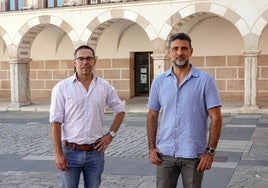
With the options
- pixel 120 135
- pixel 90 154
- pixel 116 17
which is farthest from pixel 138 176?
pixel 116 17

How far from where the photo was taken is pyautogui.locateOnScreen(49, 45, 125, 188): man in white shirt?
3.98m

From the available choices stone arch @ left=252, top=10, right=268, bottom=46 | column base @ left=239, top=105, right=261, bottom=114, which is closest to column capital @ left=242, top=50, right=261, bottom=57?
stone arch @ left=252, top=10, right=268, bottom=46

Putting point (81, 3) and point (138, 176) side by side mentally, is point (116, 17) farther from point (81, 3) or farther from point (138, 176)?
point (138, 176)

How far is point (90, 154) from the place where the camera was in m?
4.00

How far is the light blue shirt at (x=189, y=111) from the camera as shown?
3631 mm

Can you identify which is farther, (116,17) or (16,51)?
(16,51)

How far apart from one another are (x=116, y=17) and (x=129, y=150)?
759 cm

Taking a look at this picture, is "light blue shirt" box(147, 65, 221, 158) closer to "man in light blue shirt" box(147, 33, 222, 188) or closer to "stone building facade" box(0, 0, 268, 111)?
"man in light blue shirt" box(147, 33, 222, 188)

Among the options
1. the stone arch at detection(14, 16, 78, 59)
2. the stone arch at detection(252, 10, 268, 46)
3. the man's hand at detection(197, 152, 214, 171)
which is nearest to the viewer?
the man's hand at detection(197, 152, 214, 171)

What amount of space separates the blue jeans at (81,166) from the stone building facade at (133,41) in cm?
1101

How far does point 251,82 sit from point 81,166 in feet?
36.4

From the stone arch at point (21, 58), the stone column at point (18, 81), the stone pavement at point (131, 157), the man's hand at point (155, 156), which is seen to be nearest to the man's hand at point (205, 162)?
the man's hand at point (155, 156)

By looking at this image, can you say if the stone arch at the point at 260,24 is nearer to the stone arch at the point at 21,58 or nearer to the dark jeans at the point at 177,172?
the stone arch at the point at 21,58

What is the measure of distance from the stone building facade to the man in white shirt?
1093 cm
